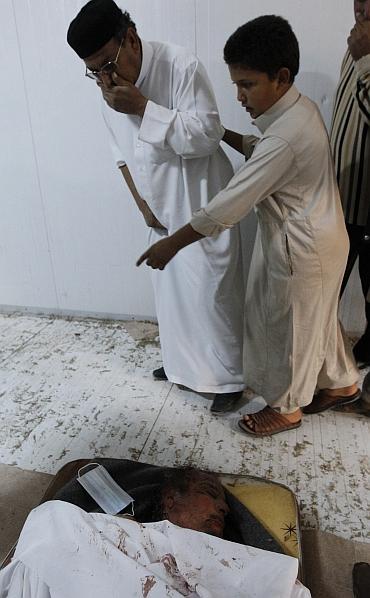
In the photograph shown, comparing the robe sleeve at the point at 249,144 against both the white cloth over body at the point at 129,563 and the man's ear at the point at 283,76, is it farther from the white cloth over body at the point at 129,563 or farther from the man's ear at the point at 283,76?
the white cloth over body at the point at 129,563

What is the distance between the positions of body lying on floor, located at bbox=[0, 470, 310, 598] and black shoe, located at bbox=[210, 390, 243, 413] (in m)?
0.67

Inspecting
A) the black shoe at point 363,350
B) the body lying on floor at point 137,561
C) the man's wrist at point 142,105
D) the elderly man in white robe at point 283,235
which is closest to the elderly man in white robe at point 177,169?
the man's wrist at point 142,105

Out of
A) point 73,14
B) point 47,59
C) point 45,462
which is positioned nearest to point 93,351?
point 45,462

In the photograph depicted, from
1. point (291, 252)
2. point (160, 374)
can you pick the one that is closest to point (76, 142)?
point (160, 374)

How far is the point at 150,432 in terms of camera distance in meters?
1.69

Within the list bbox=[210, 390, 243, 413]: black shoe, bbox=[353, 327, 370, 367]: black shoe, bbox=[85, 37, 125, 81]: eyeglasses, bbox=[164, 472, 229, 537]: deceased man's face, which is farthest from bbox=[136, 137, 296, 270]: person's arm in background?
bbox=[353, 327, 370, 367]: black shoe

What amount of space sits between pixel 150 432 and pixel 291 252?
2.81 feet

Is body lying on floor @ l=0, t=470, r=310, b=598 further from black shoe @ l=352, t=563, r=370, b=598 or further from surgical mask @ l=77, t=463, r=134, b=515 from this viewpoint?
black shoe @ l=352, t=563, r=370, b=598

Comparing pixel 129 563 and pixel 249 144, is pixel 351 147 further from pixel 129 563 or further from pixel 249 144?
pixel 129 563

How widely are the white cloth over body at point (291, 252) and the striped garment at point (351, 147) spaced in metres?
0.21

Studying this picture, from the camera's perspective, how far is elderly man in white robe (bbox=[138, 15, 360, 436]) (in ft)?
3.83

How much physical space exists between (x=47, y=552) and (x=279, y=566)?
0.50 metres

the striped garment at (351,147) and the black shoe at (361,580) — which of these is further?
the striped garment at (351,147)

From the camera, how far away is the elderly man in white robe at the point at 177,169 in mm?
1275
